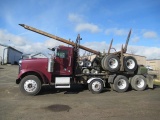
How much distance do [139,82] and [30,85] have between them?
24.7ft

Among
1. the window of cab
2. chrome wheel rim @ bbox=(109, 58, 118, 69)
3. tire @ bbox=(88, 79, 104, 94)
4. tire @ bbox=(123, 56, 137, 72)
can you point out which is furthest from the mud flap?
the window of cab

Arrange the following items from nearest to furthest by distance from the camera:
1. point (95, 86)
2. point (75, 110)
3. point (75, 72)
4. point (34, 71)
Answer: point (75, 110), point (34, 71), point (95, 86), point (75, 72)

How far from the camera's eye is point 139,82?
14812mm

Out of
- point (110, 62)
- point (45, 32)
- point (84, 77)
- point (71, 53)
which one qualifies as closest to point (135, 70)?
point (110, 62)

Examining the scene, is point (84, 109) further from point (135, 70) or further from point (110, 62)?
point (135, 70)

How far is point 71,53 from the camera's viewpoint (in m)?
13.0

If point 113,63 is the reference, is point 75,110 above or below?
below

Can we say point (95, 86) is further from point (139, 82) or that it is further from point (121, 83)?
point (139, 82)

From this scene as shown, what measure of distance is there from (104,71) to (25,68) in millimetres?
5487

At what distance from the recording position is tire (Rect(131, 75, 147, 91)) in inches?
572

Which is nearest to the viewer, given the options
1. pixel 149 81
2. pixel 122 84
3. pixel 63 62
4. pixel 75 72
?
pixel 63 62

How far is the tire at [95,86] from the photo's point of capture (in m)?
13.1

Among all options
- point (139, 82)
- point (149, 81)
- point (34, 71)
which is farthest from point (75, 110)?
point (149, 81)

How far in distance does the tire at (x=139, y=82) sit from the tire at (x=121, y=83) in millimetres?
651
